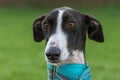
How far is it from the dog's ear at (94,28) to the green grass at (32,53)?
0.57 metres

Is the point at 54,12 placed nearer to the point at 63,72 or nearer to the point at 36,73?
the point at 63,72

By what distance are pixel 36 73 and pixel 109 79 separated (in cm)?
154

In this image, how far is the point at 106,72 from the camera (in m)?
11.0

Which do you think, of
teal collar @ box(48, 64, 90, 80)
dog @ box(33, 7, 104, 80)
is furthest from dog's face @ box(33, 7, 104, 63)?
teal collar @ box(48, 64, 90, 80)

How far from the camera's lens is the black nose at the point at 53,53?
5848 millimetres

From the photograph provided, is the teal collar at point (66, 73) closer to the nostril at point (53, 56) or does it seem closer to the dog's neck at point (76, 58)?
the dog's neck at point (76, 58)

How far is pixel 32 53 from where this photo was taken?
1437 centimetres

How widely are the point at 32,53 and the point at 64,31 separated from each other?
27.2 feet

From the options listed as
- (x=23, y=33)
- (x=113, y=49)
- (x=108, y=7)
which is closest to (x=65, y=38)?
(x=113, y=49)

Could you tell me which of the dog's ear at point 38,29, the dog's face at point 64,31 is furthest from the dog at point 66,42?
the dog's ear at point 38,29

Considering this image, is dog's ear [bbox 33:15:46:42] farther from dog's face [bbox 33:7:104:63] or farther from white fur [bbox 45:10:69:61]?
white fur [bbox 45:10:69:61]

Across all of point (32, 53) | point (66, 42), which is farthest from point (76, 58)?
point (32, 53)

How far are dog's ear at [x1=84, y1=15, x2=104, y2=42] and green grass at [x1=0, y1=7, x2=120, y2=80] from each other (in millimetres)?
572

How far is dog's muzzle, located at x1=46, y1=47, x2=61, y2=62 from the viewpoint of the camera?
5.85 metres
